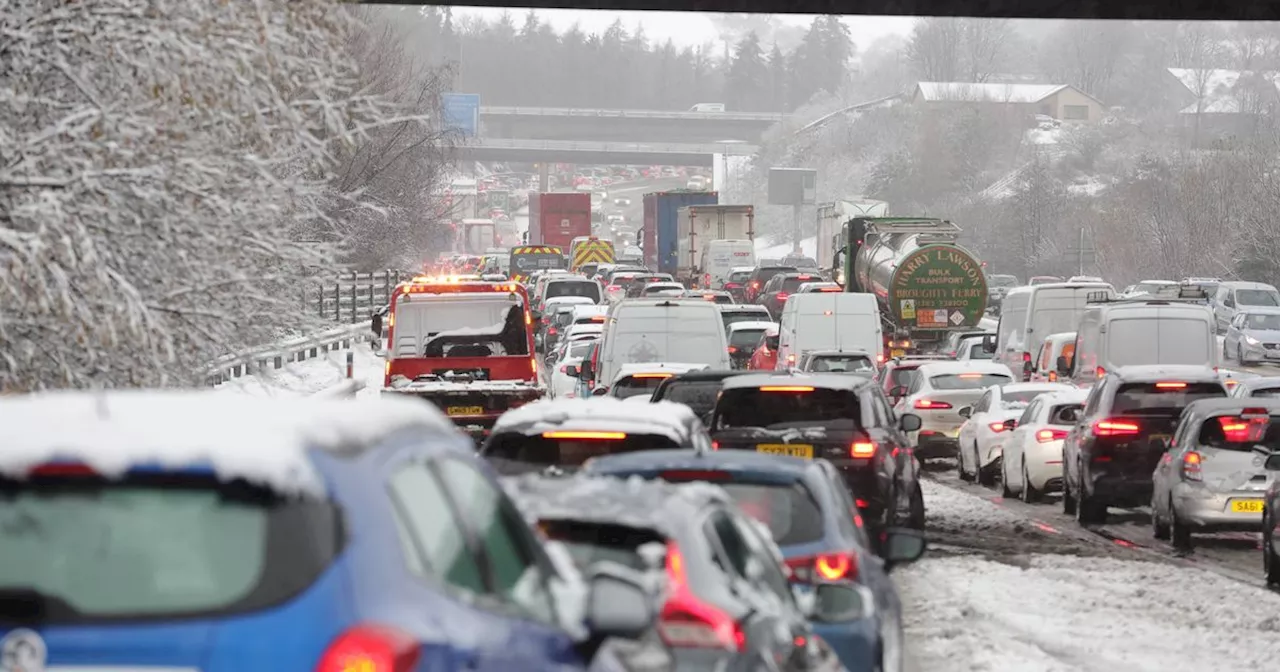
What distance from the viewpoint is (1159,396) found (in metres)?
22.4

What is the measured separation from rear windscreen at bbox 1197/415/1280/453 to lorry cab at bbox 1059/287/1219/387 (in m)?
11.1

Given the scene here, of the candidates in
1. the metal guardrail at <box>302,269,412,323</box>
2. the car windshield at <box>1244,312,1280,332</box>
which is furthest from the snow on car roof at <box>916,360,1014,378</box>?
the car windshield at <box>1244,312,1280,332</box>

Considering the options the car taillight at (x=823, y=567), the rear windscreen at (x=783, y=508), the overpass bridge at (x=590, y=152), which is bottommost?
the car taillight at (x=823, y=567)

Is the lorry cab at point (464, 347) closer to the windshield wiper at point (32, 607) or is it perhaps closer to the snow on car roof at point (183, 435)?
the snow on car roof at point (183, 435)

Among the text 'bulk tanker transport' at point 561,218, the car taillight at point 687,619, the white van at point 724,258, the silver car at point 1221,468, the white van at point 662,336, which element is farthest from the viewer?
the text 'bulk tanker transport' at point 561,218

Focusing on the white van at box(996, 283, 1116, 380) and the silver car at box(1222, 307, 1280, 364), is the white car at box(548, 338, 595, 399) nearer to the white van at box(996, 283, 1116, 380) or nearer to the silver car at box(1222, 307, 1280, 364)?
the white van at box(996, 283, 1116, 380)

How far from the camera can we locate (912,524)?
17219 millimetres

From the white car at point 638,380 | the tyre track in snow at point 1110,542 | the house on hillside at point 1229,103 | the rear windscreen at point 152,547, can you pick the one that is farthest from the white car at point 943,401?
the house on hillside at point 1229,103

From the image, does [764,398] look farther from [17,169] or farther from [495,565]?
[495,565]

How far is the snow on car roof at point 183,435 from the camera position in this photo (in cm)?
444

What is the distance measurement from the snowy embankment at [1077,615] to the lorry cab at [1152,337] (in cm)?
1220

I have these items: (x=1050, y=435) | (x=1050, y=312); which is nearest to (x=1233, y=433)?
(x=1050, y=435)

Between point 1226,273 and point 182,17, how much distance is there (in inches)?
2999

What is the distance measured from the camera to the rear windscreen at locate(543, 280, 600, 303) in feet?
193
